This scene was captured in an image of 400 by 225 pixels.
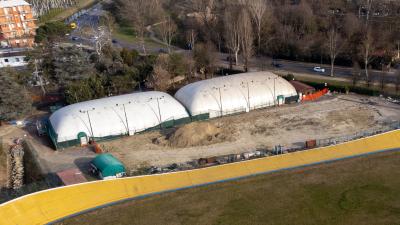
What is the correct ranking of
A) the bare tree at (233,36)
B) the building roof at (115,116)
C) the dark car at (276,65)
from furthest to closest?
the dark car at (276,65), the bare tree at (233,36), the building roof at (115,116)

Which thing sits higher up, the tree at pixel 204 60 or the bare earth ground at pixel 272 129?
the tree at pixel 204 60

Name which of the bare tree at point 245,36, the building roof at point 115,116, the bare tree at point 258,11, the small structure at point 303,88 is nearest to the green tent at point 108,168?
the building roof at point 115,116

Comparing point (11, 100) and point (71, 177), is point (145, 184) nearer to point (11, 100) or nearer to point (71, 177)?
point (71, 177)

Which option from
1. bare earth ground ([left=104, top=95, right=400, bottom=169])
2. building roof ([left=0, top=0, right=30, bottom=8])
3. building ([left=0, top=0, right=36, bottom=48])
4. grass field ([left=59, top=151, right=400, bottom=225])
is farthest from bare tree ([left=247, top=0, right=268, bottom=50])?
building roof ([left=0, top=0, right=30, bottom=8])

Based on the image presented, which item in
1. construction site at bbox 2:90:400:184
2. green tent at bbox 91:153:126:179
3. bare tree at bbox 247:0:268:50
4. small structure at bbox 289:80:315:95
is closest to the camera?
green tent at bbox 91:153:126:179

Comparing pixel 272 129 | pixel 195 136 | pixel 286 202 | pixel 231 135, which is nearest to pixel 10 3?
pixel 195 136

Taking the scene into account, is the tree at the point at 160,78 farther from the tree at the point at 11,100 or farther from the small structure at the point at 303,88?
the small structure at the point at 303,88

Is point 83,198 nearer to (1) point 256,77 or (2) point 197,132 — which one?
(2) point 197,132

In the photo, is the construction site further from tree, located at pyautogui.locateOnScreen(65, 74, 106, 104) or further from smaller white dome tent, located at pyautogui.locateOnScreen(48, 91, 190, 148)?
tree, located at pyautogui.locateOnScreen(65, 74, 106, 104)
